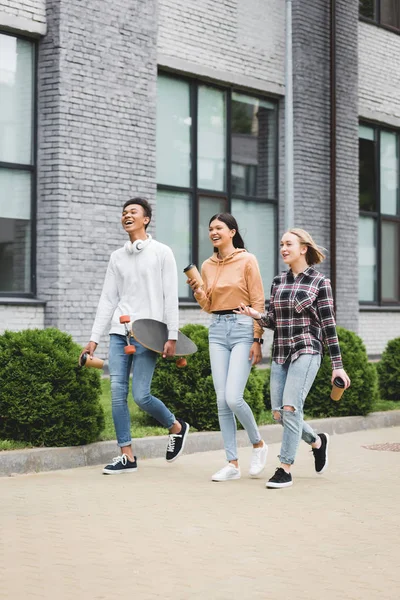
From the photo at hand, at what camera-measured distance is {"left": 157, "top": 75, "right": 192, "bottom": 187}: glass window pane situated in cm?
1770

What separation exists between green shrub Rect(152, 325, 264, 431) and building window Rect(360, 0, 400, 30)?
12.4 m

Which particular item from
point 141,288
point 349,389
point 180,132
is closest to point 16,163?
point 180,132

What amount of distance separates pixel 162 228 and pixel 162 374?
6125 millimetres

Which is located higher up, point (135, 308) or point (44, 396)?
point (135, 308)

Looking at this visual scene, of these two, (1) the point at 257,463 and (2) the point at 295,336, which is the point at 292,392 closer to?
(2) the point at 295,336

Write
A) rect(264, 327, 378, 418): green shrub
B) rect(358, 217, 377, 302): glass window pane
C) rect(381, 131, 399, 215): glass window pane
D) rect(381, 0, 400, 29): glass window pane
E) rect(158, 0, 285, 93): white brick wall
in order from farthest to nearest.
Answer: rect(381, 131, 399, 215): glass window pane
rect(381, 0, 400, 29): glass window pane
rect(358, 217, 377, 302): glass window pane
rect(158, 0, 285, 93): white brick wall
rect(264, 327, 378, 418): green shrub

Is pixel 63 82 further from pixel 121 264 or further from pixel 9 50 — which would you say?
pixel 121 264

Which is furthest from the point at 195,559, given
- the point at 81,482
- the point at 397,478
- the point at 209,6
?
the point at 209,6

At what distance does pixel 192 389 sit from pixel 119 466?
2.29 m

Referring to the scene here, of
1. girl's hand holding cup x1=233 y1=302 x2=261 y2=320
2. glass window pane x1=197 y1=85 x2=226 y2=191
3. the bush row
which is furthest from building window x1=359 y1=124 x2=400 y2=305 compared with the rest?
girl's hand holding cup x1=233 y1=302 x2=261 y2=320

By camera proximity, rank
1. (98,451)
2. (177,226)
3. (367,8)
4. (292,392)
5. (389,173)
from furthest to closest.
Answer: (389,173) → (367,8) → (177,226) → (98,451) → (292,392)

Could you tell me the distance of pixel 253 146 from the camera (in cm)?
1980

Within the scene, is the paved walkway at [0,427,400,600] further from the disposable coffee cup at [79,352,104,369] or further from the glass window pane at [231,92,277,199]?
the glass window pane at [231,92,277,199]

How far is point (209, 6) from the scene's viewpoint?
18375mm
